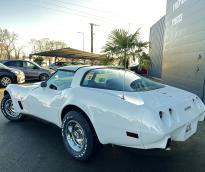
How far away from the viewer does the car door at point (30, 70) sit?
12.8 meters

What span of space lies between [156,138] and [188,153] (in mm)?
1367

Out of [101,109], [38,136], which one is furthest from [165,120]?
[38,136]

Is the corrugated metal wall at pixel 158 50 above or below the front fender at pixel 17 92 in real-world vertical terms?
above

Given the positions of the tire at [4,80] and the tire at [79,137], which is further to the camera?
the tire at [4,80]

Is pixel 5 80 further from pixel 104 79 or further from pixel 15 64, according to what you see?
pixel 104 79

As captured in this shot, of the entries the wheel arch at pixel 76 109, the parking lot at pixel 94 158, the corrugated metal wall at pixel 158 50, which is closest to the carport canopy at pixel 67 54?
the corrugated metal wall at pixel 158 50

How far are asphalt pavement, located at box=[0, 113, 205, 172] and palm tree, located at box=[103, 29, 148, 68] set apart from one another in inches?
339

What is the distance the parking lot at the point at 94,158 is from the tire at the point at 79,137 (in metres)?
0.14

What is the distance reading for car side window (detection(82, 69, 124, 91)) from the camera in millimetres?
2992

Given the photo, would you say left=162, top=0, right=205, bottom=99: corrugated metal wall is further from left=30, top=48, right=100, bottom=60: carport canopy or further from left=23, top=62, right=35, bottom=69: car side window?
left=30, top=48, right=100, bottom=60: carport canopy

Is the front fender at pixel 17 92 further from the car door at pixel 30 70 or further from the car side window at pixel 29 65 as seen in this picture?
the car side window at pixel 29 65

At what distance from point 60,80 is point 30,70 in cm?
1003

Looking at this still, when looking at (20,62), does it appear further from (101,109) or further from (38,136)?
(101,109)

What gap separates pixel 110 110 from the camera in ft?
8.09
